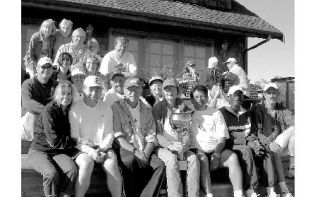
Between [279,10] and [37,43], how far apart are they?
126 inches

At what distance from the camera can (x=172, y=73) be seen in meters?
9.72

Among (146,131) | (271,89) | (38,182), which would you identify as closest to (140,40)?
(271,89)

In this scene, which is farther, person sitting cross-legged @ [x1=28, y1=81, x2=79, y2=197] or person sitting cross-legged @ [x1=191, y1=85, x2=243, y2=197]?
person sitting cross-legged @ [x1=191, y1=85, x2=243, y2=197]

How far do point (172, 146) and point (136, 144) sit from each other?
0.37 metres

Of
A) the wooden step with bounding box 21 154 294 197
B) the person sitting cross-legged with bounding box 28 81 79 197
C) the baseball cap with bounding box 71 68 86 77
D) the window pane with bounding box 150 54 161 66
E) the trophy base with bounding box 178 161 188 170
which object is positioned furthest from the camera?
the window pane with bounding box 150 54 161 66

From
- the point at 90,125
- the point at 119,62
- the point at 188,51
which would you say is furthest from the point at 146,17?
the point at 90,125

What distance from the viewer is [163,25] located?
9906 millimetres

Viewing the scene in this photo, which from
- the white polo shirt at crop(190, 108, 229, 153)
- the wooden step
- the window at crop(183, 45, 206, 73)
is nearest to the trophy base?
the wooden step

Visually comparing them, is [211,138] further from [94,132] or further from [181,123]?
[94,132]

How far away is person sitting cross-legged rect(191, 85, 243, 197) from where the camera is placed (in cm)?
499

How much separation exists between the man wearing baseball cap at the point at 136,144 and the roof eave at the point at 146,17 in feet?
13.2

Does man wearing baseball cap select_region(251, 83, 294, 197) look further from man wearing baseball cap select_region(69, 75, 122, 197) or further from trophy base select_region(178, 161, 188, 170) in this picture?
man wearing baseball cap select_region(69, 75, 122, 197)

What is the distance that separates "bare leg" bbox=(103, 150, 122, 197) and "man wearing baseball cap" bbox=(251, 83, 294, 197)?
1.92 meters

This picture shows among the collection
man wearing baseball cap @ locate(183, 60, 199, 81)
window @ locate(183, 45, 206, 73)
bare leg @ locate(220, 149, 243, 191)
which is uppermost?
window @ locate(183, 45, 206, 73)
